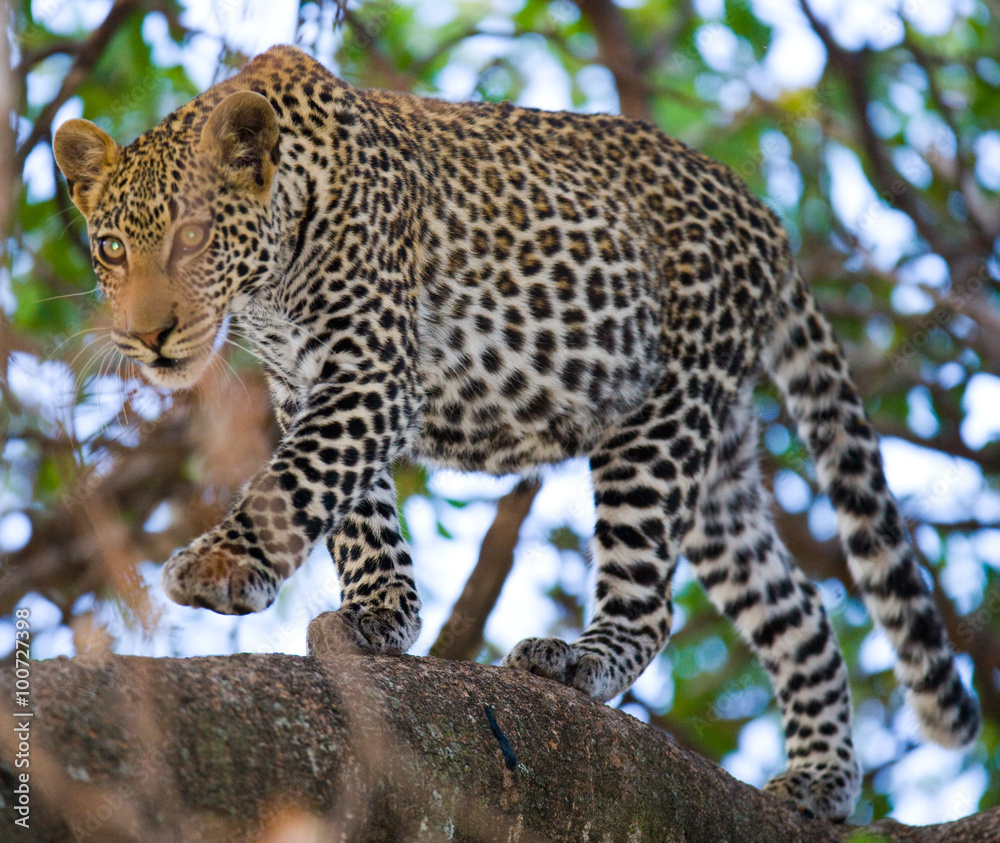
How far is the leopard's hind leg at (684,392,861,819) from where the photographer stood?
7215mm

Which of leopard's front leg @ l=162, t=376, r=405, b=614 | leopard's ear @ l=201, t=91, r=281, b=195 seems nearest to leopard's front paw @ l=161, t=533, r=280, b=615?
leopard's front leg @ l=162, t=376, r=405, b=614

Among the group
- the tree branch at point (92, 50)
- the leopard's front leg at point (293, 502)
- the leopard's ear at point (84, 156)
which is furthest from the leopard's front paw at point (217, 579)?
the tree branch at point (92, 50)

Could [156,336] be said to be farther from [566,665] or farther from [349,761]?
[566,665]

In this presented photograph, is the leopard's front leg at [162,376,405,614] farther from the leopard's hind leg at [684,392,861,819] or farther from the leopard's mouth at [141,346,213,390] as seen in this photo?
the leopard's hind leg at [684,392,861,819]

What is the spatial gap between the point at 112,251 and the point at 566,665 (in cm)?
268

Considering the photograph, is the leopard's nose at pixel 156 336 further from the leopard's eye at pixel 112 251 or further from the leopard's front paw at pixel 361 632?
the leopard's front paw at pixel 361 632

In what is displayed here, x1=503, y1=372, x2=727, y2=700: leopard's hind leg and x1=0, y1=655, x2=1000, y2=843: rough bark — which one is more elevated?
x1=0, y1=655, x2=1000, y2=843: rough bark

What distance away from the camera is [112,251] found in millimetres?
5398

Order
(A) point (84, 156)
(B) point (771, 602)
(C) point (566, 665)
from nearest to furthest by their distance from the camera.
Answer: (A) point (84, 156), (C) point (566, 665), (B) point (771, 602)

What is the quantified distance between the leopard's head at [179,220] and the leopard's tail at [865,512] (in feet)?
11.4

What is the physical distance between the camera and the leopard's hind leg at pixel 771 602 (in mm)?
7215

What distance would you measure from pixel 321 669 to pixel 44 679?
1.09m

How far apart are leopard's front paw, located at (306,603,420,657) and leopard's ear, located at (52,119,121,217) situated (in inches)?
79.8

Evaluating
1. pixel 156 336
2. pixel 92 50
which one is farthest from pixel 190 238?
pixel 92 50
